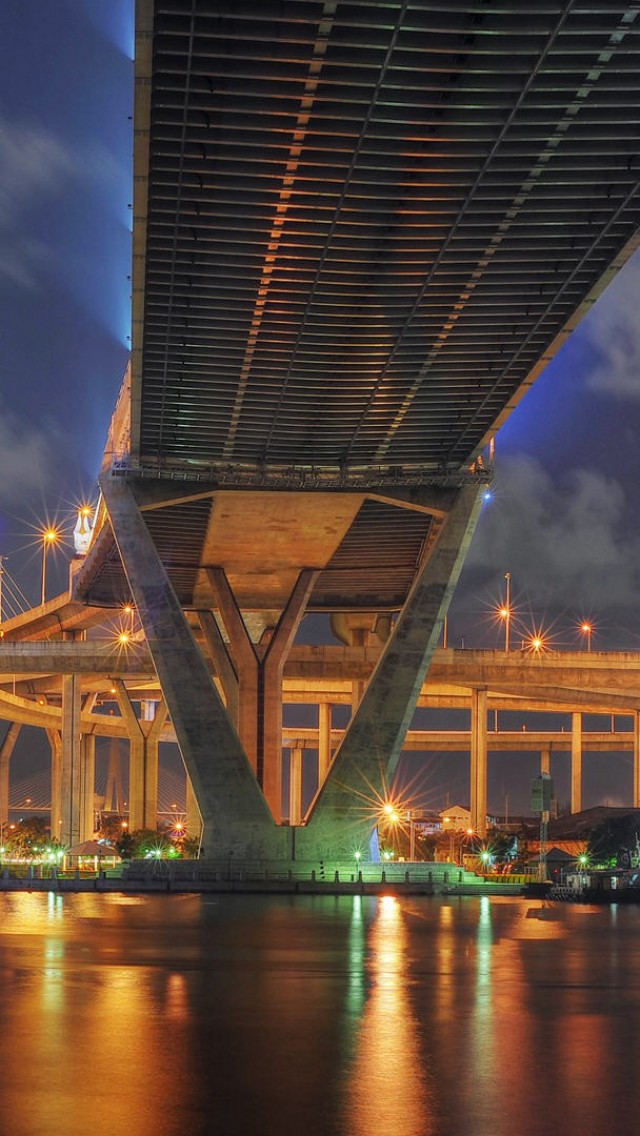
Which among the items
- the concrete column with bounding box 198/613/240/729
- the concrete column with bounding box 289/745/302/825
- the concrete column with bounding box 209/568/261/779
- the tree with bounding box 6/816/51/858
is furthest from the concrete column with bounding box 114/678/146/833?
the concrete column with bounding box 289/745/302/825

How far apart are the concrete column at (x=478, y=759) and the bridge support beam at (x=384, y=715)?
46.0m

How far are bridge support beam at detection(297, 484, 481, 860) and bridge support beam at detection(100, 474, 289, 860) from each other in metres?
1.71

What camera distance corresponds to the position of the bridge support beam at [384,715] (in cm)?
5222

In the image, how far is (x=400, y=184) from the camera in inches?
1270

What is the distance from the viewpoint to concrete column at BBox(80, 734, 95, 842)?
11106 centimetres

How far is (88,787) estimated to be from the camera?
407 ft

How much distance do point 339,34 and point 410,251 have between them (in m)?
9.05

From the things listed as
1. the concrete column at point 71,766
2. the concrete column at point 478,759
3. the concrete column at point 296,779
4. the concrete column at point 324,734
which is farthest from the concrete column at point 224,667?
the concrete column at point 296,779

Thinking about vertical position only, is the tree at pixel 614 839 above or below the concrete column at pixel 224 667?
below

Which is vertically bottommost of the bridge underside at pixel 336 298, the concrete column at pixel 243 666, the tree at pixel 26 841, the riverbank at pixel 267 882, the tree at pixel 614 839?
the tree at pixel 26 841

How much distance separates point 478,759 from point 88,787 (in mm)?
36569

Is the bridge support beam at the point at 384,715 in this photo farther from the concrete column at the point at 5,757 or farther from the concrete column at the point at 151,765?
the concrete column at the point at 5,757

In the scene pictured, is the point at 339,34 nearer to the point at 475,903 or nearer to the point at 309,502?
the point at 475,903

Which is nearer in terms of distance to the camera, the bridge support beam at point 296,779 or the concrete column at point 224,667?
the concrete column at point 224,667
